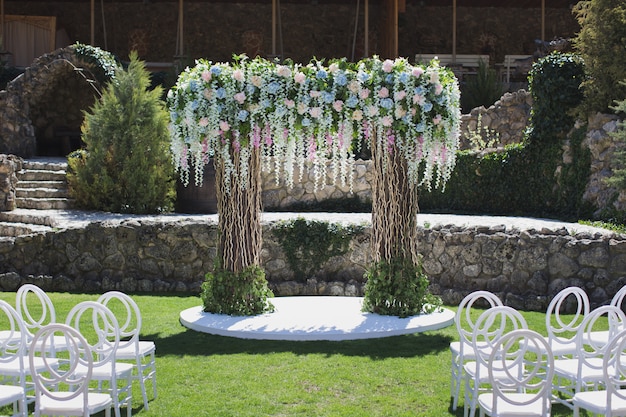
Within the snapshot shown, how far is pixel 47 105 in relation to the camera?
1822 centimetres

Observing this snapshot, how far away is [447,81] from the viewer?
762 cm

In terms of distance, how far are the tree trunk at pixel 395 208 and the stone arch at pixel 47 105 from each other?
9.36m

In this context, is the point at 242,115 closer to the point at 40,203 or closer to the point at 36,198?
the point at 40,203

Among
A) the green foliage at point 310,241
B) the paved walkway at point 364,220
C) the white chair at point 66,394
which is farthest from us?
the green foliage at point 310,241

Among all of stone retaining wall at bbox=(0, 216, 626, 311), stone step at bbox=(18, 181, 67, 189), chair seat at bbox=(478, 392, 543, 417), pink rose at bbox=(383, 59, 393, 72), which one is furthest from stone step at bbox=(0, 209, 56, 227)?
chair seat at bbox=(478, 392, 543, 417)

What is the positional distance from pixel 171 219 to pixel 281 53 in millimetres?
10106

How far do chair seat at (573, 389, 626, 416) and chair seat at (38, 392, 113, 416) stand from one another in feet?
9.00

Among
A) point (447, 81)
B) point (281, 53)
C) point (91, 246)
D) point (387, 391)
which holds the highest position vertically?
point (281, 53)

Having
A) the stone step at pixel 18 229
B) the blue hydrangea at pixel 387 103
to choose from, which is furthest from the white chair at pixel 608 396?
the stone step at pixel 18 229

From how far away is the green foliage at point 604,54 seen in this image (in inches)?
459

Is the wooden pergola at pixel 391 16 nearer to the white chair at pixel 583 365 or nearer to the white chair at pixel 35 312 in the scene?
the white chair at pixel 35 312

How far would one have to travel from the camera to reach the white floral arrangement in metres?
7.54

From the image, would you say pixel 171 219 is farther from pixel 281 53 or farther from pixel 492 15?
pixel 492 15

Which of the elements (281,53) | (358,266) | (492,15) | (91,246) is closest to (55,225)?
(91,246)
